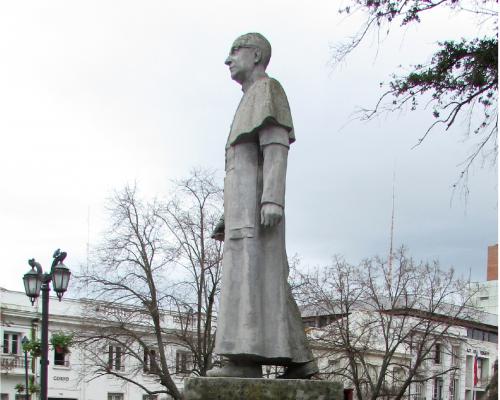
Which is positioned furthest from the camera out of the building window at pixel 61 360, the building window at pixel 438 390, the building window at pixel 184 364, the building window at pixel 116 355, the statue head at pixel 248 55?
the building window at pixel 438 390

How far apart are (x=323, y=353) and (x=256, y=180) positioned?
1004 inches

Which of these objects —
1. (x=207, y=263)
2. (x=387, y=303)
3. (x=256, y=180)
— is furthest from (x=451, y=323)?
(x=256, y=180)

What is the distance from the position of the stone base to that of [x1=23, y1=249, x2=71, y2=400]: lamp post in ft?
34.5

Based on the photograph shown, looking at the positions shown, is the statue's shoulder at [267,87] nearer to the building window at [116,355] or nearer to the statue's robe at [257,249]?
the statue's robe at [257,249]

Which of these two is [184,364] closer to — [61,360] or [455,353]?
[455,353]

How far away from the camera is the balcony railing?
132ft

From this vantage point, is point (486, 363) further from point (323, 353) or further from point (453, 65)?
point (453, 65)

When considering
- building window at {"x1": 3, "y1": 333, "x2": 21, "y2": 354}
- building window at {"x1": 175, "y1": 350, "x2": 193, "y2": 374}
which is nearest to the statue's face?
building window at {"x1": 175, "y1": 350, "x2": 193, "y2": 374}

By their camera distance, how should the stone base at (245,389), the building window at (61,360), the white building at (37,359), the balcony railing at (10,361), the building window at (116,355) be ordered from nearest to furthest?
the stone base at (245,389)
the building window at (116,355)
the balcony railing at (10,361)
the white building at (37,359)
the building window at (61,360)

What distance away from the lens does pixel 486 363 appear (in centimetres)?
6234

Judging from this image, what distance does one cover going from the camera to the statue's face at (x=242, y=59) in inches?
265

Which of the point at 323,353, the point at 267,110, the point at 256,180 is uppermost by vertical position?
the point at 267,110

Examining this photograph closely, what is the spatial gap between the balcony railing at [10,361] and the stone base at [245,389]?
37111mm

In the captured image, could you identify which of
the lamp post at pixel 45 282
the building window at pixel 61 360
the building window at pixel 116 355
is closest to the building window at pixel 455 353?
the building window at pixel 116 355
